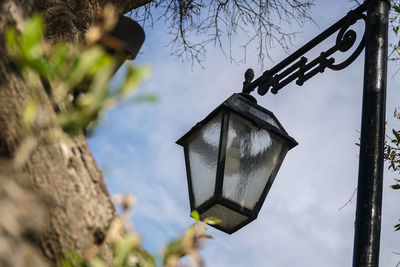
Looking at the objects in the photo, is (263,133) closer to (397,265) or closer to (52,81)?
(397,265)

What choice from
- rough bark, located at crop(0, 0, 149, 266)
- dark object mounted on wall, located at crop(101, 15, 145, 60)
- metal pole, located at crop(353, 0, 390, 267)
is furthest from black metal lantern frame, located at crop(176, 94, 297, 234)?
rough bark, located at crop(0, 0, 149, 266)

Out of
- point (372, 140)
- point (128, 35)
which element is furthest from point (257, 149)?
point (128, 35)

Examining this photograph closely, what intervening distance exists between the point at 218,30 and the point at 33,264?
15.1ft

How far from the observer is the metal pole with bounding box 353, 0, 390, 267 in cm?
296

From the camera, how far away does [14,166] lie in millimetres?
1117

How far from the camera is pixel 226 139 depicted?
3.55 meters

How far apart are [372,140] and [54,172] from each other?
2.29 m

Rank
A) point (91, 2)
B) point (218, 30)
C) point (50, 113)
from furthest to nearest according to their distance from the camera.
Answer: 1. point (218, 30)
2. point (91, 2)
3. point (50, 113)

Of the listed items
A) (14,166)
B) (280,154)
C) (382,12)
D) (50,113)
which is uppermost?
(382,12)

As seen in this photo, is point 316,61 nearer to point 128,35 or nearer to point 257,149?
point 257,149

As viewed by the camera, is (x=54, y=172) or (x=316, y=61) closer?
(x=54, y=172)

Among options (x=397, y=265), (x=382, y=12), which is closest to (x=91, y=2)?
(x=382, y=12)

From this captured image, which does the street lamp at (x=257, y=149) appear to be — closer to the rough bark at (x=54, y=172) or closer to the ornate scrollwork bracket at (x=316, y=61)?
the ornate scrollwork bracket at (x=316, y=61)

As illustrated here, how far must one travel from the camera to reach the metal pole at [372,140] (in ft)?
9.71
